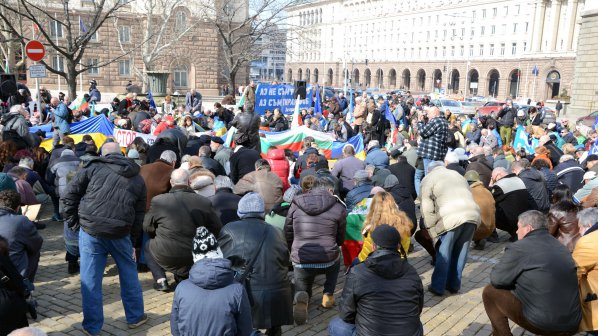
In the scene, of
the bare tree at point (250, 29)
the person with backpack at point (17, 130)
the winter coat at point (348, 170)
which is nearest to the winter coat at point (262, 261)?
the winter coat at point (348, 170)

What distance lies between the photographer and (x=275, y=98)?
1597cm

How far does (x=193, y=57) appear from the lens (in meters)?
41.8

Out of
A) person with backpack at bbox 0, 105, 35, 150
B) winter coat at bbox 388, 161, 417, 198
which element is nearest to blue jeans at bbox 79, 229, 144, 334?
winter coat at bbox 388, 161, 417, 198

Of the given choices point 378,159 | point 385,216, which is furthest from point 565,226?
point 378,159

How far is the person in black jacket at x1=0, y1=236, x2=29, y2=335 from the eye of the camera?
396 cm

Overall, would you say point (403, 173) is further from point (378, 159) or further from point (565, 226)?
point (565, 226)

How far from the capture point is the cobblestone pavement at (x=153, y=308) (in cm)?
554

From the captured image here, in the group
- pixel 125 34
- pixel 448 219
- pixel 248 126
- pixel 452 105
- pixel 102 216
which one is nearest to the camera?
pixel 102 216

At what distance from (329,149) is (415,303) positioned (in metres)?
10.4

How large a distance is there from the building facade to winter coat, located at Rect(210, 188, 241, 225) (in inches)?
1305

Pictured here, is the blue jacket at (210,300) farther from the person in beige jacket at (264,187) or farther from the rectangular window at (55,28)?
the rectangular window at (55,28)

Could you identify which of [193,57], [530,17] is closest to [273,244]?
[193,57]

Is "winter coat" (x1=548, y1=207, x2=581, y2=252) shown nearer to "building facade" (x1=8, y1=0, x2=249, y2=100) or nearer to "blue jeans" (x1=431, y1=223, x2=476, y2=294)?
"blue jeans" (x1=431, y1=223, x2=476, y2=294)

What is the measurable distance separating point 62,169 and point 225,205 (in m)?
3.29
